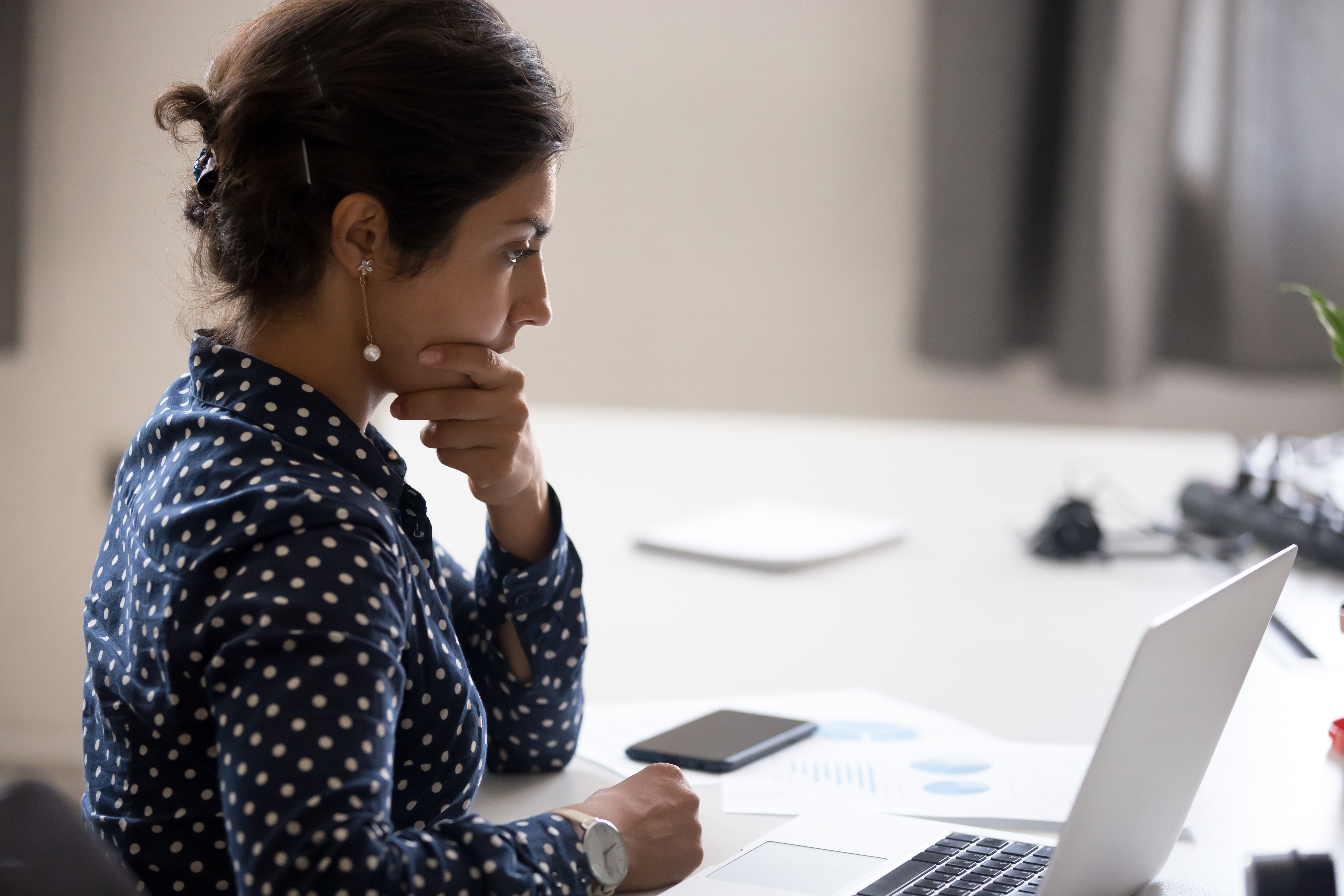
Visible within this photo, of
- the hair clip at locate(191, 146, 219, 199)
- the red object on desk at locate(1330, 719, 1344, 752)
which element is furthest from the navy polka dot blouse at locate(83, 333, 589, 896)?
the red object on desk at locate(1330, 719, 1344, 752)

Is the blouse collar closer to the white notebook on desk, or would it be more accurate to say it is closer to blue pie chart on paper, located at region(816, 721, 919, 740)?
blue pie chart on paper, located at region(816, 721, 919, 740)

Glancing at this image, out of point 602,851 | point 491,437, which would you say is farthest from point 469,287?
point 602,851

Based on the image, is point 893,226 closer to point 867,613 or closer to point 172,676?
point 867,613

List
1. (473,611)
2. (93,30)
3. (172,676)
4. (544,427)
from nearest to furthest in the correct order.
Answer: (172,676)
(473,611)
(93,30)
(544,427)

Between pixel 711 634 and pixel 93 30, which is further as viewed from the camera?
pixel 93 30

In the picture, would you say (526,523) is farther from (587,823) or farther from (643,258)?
(643,258)

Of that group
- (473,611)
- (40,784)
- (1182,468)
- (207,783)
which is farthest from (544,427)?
(40,784)

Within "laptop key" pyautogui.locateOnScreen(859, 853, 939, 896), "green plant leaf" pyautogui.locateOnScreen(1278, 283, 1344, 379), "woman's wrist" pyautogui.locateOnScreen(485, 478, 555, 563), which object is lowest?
"laptop key" pyautogui.locateOnScreen(859, 853, 939, 896)

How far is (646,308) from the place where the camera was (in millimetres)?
2551

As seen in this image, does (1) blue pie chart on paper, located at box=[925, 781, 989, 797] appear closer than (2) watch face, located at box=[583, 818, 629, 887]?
No

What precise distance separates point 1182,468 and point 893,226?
29.4 inches

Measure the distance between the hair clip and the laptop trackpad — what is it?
0.60 metres

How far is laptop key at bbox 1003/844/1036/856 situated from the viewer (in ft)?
3.02

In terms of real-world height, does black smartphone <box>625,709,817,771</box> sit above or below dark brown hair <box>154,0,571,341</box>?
below
